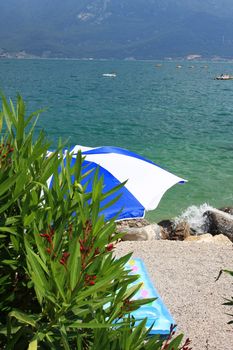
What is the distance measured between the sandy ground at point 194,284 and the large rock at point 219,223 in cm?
155

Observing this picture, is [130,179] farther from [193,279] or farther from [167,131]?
[167,131]

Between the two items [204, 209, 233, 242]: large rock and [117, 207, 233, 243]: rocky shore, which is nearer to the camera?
[117, 207, 233, 243]: rocky shore

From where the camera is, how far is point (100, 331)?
1823 millimetres

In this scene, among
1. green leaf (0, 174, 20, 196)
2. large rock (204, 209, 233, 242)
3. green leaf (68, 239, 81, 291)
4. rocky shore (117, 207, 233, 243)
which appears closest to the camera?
green leaf (68, 239, 81, 291)

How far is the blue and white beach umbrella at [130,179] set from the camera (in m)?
5.97

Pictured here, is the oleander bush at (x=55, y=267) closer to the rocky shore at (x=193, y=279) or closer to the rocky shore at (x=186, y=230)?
the rocky shore at (x=193, y=279)

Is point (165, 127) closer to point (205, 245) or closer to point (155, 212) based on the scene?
point (155, 212)

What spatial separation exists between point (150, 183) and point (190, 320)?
2019 millimetres

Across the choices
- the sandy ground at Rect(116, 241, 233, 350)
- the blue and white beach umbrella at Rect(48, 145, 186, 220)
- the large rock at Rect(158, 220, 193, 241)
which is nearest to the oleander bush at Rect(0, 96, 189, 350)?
the sandy ground at Rect(116, 241, 233, 350)

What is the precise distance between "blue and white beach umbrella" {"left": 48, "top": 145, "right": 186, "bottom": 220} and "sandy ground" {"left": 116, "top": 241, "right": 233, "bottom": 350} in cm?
103

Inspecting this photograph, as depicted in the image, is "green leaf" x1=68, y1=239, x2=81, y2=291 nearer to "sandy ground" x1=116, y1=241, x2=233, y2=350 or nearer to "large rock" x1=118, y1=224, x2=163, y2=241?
"sandy ground" x1=116, y1=241, x2=233, y2=350

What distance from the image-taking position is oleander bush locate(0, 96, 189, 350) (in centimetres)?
174

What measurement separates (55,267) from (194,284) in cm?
472

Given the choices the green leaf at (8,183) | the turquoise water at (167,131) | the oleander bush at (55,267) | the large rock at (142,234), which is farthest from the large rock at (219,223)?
the green leaf at (8,183)
